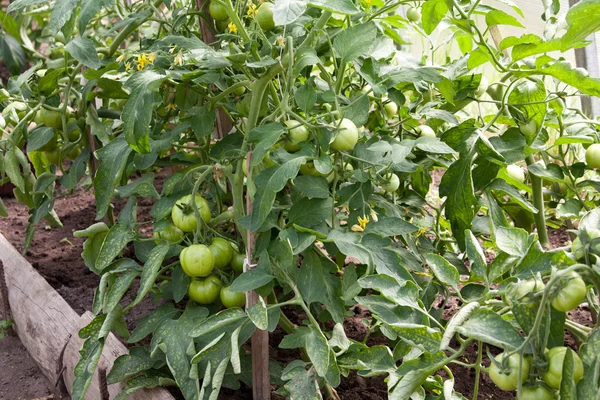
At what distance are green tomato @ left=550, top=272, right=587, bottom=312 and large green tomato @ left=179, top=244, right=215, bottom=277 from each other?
0.76 meters

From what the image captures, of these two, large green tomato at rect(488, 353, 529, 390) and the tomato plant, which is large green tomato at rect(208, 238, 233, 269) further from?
large green tomato at rect(488, 353, 529, 390)

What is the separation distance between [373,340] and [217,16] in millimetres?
992

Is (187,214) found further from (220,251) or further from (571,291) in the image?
(571,291)

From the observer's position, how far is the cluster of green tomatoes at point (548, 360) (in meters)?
0.84

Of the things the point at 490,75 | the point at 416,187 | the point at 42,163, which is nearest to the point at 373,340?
the point at 416,187

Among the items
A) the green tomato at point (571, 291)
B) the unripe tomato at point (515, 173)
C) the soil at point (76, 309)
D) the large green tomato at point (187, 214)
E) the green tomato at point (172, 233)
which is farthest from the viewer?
the soil at point (76, 309)

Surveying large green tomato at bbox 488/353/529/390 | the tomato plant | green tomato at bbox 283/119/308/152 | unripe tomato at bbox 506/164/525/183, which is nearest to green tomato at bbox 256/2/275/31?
the tomato plant

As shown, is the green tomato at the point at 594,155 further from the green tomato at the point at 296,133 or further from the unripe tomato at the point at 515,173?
the green tomato at the point at 296,133

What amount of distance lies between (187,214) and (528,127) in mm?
778

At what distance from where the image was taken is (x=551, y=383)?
881mm

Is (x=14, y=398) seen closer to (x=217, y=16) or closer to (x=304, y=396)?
(x=304, y=396)

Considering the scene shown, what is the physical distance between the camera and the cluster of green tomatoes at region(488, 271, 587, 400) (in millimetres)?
844

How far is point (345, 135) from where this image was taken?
4.06 ft

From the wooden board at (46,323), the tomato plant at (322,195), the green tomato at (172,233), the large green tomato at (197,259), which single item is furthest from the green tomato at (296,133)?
the wooden board at (46,323)
